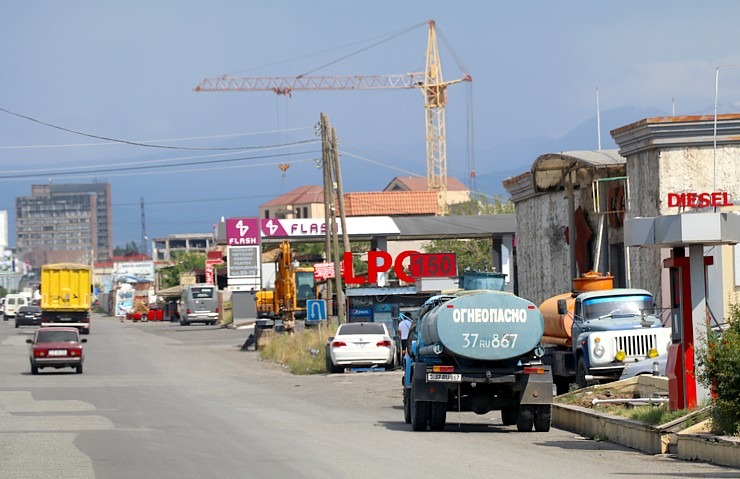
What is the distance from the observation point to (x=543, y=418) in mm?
19688

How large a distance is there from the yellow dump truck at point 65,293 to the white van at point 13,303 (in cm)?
4812

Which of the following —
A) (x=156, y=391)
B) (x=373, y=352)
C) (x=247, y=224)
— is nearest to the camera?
(x=156, y=391)

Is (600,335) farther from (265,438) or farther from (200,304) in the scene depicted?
(200,304)

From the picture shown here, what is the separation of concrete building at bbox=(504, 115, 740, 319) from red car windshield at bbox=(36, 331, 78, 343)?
1648 centimetres

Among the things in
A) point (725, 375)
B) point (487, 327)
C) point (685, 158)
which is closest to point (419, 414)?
point (487, 327)

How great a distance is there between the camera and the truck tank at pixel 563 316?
2614 cm

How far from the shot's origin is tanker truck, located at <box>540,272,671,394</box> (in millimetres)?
23859

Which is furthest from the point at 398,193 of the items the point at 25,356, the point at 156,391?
the point at 156,391

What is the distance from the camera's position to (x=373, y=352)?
121ft

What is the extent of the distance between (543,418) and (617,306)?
6.06 m

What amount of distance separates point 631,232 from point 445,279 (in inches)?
1112

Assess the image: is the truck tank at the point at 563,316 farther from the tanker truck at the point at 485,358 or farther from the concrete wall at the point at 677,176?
the tanker truck at the point at 485,358

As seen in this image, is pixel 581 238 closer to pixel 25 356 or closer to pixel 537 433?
pixel 537 433

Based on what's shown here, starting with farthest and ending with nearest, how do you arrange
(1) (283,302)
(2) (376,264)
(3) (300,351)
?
(1) (283,302)
(2) (376,264)
(3) (300,351)
